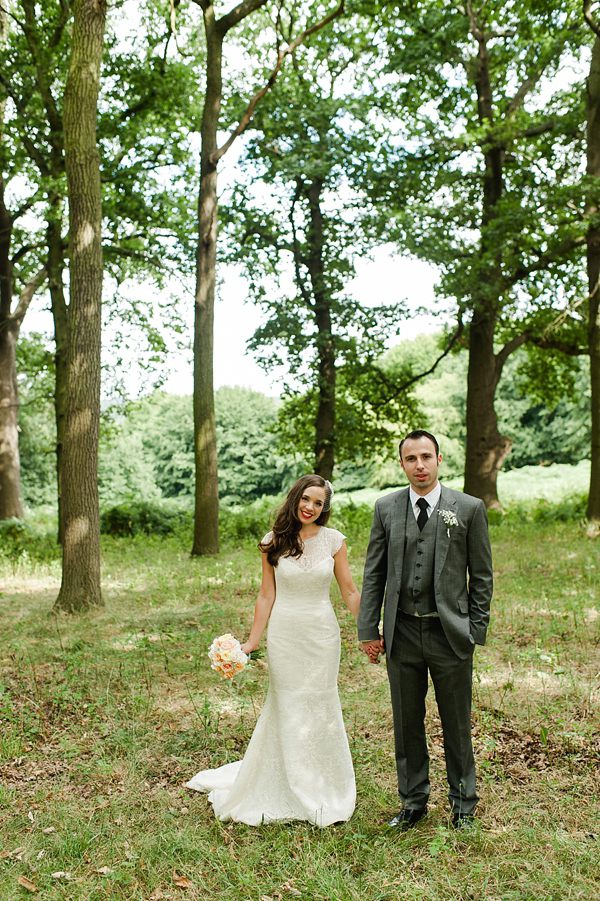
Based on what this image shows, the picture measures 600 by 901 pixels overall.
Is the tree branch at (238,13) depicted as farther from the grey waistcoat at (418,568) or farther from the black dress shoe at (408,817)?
the black dress shoe at (408,817)

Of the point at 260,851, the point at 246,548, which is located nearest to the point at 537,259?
the point at 246,548

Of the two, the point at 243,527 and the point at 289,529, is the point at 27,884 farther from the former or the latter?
the point at 243,527

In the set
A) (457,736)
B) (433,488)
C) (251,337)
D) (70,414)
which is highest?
(251,337)

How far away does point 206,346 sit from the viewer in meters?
14.4

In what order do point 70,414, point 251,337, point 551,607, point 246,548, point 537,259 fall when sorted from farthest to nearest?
point 251,337, point 537,259, point 246,548, point 70,414, point 551,607

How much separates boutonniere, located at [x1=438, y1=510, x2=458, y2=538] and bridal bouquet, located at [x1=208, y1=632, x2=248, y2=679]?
1.64 m

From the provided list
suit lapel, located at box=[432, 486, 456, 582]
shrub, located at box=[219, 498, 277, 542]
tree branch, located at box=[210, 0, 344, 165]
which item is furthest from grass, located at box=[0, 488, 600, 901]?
tree branch, located at box=[210, 0, 344, 165]

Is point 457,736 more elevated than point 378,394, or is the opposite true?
point 378,394

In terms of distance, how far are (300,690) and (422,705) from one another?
0.81m

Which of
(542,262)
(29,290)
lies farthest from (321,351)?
(29,290)

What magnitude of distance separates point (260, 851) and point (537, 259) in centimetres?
1676

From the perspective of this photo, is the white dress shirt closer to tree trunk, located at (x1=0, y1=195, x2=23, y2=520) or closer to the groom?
the groom

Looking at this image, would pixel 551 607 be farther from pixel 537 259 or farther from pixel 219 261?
pixel 219 261

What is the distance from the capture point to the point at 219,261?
2005cm
